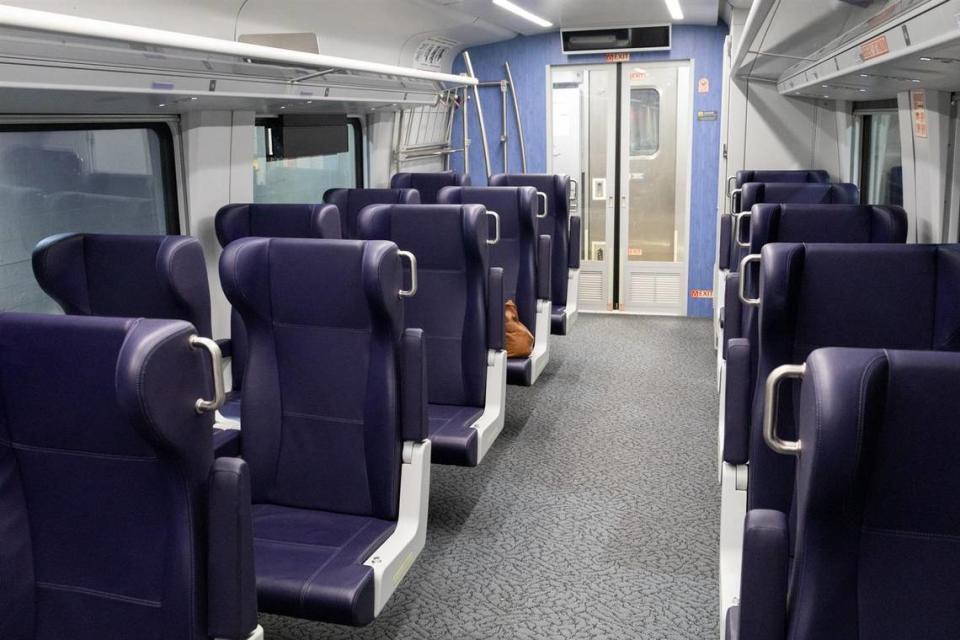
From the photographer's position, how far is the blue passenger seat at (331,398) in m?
2.98

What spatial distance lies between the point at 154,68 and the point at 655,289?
22.6ft

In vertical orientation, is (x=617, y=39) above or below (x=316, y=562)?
above

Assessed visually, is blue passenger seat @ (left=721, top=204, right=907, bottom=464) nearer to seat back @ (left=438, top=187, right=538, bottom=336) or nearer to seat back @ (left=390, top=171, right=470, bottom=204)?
seat back @ (left=438, top=187, right=538, bottom=336)

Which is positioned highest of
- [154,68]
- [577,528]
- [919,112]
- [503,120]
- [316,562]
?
[503,120]

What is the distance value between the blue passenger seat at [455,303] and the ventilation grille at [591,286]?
524 cm

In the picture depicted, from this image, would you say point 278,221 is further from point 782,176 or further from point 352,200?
point 782,176

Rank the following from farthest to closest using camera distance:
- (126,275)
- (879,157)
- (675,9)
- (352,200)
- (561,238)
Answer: (675,9), (561,238), (879,157), (352,200), (126,275)

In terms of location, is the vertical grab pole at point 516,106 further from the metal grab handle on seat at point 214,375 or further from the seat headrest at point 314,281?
the metal grab handle on seat at point 214,375

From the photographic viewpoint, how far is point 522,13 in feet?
24.8

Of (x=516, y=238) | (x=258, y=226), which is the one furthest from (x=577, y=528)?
(x=258, y=226)

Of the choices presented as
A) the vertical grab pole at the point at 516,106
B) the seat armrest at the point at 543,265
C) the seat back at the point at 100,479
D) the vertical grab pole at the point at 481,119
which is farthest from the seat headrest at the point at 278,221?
the vertical grab pole at the point at 516,106

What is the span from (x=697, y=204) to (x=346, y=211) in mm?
4282

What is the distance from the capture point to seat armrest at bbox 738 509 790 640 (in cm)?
169

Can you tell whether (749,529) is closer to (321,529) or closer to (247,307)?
(321,529)
